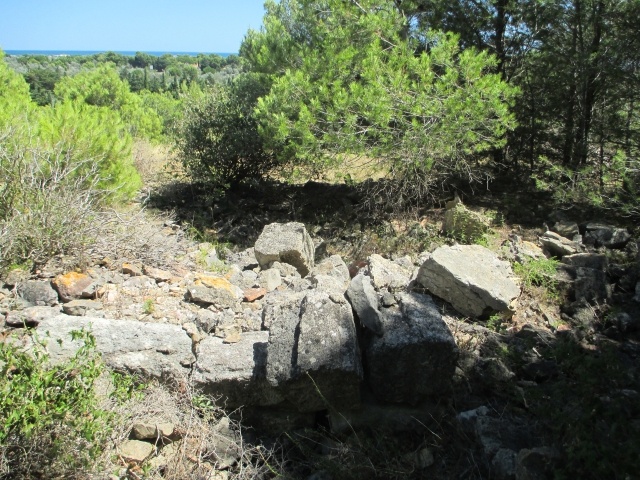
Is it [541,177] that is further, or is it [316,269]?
[541,177]

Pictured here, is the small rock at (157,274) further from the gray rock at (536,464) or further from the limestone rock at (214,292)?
the gray rock at (536,464)

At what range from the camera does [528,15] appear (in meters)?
6.27

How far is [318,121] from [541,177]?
3.49 meters

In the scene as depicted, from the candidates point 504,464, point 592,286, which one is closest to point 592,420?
point 504,464

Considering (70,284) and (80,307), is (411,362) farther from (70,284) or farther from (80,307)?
(70,284)

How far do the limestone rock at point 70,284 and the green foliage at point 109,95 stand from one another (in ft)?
38.9

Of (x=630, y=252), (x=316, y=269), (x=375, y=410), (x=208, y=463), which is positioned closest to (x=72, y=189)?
(x=316, y=269)

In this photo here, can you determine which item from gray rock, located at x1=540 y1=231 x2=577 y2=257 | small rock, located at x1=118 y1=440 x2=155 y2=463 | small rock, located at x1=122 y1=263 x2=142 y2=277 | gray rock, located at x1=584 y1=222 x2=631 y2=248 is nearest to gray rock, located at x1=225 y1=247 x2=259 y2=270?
small rock, located at x1=122 y1=263 x2=142 y2=277

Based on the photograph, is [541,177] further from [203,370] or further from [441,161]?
[203,370]

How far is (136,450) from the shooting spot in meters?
2.76

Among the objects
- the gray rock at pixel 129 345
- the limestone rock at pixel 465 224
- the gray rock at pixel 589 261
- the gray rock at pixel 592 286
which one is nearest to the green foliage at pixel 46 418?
the gray rock at pixel 129 345

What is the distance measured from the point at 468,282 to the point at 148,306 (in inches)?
102

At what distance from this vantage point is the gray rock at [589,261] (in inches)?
175

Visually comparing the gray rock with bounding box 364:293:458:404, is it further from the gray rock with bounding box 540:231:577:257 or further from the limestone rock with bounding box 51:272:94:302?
the gray rock with bounding box 540:231:577:257
